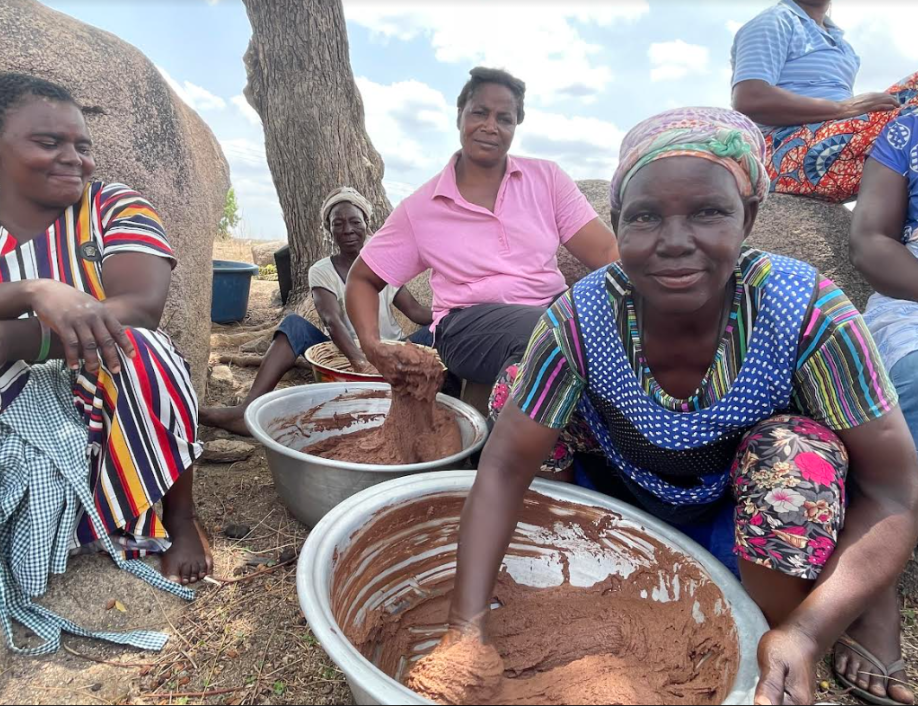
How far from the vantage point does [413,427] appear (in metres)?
2.16

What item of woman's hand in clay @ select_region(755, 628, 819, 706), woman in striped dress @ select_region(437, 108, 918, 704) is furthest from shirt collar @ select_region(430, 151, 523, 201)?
woman's hand in clay @ select_region(755, 628, 819, 706)

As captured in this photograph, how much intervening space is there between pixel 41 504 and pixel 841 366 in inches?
74.7

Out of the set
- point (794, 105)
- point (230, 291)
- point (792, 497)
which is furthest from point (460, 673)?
point (230, 291)

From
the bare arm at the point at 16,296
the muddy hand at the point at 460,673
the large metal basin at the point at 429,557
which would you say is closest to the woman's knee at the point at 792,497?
the large metal basin at the point at 429,557

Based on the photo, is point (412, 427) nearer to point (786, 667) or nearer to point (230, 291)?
point (786, 667)

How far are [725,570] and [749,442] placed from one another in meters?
0.30

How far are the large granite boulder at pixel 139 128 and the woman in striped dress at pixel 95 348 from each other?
101cm

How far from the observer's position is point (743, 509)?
1.23 metres

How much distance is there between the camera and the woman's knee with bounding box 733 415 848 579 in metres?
1.14

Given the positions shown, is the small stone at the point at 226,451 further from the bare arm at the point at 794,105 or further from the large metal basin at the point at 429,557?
the bare arm at the point at 794,105

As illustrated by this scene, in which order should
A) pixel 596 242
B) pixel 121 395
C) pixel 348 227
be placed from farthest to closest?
1. pixel 348 227
2. pixel 596 242
3. pixel 121 395

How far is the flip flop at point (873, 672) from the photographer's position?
4.46 feet

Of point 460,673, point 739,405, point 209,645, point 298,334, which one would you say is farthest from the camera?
point 298,334

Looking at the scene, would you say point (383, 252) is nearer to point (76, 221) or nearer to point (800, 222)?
point (76, 221)
